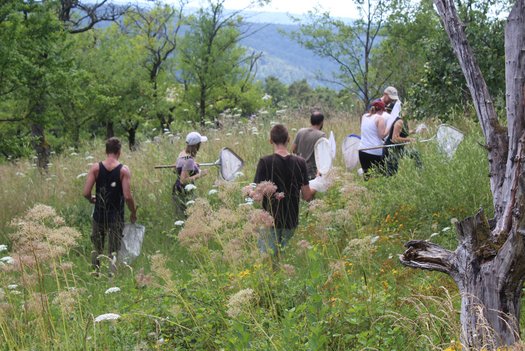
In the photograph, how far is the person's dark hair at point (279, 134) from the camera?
6568 millimetres

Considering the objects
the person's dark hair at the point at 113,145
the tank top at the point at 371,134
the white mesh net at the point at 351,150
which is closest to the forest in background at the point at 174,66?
the tank top at the point at 371,134

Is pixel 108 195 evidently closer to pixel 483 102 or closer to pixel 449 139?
pixel 449 139

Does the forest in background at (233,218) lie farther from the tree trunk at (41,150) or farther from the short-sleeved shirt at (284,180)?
the short-sleeved shirt at (284,180)

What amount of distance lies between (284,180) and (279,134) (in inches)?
17.0

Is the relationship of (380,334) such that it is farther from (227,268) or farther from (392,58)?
(392,58)

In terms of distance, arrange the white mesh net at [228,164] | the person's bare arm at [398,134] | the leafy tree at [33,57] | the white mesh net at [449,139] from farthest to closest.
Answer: the leafy tree at [33,57]
the white mesh net at [228,164]
the person's bare arm at [398,134]
the white mesh net at [449,139]

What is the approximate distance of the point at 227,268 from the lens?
6617 millimetres

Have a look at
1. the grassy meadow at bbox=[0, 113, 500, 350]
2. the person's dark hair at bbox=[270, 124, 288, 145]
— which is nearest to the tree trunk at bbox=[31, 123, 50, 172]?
the grassy meadow at bbox=[0, 113, 500, 350]

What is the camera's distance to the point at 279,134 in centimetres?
659

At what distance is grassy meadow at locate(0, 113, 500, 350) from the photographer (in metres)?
3.99

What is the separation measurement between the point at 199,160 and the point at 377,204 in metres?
5.26

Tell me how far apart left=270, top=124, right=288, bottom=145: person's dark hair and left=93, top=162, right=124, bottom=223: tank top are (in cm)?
207

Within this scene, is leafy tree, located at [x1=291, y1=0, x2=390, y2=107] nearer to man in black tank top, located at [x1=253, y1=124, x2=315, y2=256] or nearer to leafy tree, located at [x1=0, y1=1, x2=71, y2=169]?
leafy tree, located at [x1=0, y1=1, x2=71, y2=169]

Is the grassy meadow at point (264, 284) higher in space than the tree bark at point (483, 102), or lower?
lower
